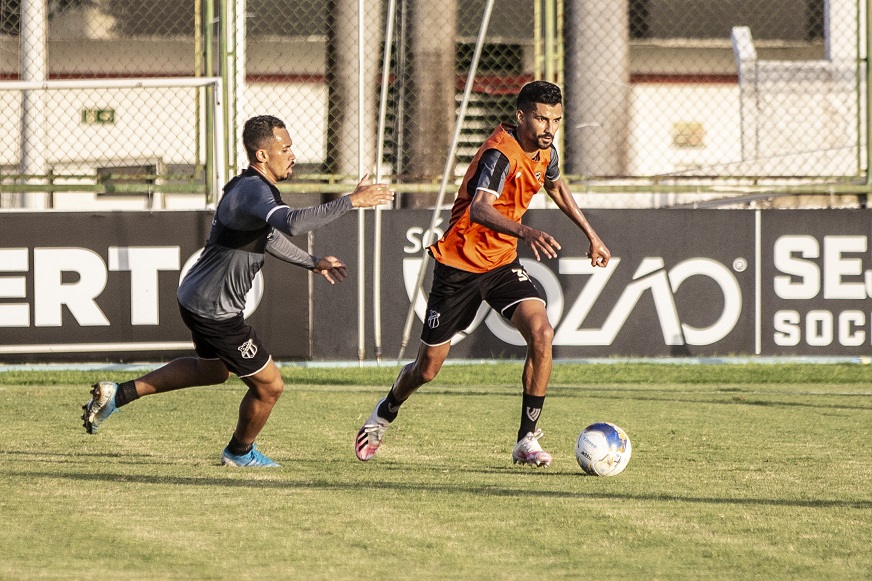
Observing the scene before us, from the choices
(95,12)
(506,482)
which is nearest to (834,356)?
(506,482)

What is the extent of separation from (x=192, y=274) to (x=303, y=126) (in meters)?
6.97

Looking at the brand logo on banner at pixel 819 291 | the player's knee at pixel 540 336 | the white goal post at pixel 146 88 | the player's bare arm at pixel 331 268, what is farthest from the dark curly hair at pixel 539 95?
the brand logo on banner at pixel 819 291

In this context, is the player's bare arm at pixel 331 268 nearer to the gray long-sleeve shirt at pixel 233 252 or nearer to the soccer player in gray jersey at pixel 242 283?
the soccer player in gray jersey at pixel 242 283

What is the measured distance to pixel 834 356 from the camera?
13.2m

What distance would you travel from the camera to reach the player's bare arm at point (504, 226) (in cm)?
673

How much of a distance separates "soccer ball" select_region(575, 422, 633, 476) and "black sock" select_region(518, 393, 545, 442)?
0.44 m

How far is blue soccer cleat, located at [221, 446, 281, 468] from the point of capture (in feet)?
23.0

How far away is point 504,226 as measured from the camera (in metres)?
6.99

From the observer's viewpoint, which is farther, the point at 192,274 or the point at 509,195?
the point at 509,195

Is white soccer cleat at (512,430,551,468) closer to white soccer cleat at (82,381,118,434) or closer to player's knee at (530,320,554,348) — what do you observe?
player's knee at (530,320,554,348)

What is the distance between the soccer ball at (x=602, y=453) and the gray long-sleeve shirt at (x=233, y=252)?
1798mm

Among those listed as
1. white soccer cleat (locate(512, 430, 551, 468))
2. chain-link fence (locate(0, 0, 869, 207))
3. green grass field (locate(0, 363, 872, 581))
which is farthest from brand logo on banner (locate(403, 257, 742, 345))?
white soccer cleat (locate(512, 430, 551, 468))

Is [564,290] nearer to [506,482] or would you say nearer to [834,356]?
[834,356]

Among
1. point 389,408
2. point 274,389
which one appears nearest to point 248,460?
point 274,389
